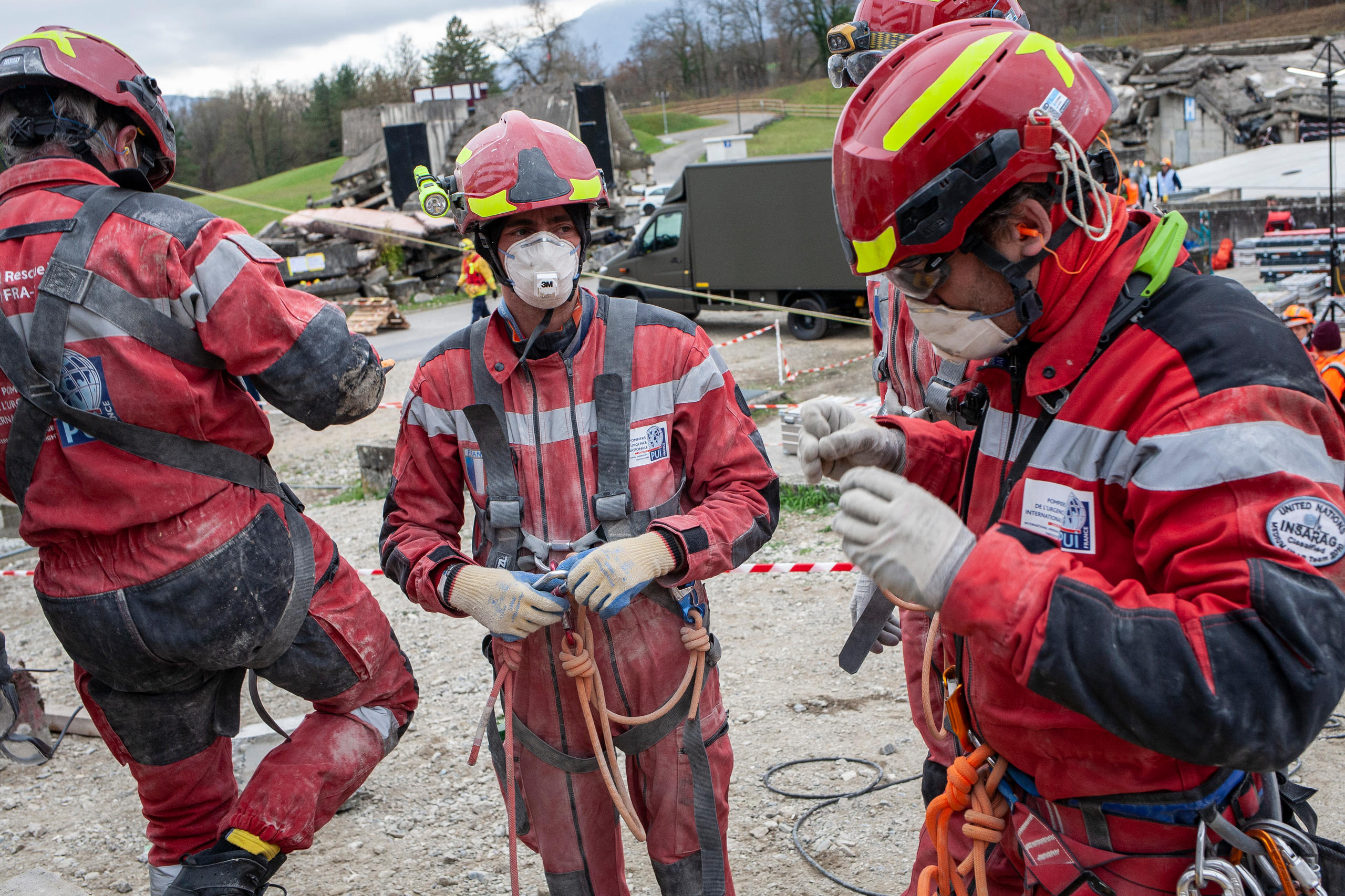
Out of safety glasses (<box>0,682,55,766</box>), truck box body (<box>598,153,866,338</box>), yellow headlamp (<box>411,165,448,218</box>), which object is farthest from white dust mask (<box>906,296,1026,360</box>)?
truck box body (<box>598,153,866,338</box>)

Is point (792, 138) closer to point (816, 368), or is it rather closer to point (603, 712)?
point (816, 368)

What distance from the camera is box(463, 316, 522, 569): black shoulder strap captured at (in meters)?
2.68

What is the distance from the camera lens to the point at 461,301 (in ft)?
83.9

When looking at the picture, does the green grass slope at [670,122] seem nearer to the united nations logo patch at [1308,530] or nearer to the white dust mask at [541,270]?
the white dust mask at [541,270]

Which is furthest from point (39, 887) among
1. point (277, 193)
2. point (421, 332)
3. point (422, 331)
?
point (277, 193)

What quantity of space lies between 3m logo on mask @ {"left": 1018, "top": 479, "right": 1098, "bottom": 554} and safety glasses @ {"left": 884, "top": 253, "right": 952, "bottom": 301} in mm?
367

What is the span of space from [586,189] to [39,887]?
2814 mm

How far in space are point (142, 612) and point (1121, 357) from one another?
2.44m

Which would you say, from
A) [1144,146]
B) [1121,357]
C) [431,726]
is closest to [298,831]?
[431,726]

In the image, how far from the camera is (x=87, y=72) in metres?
2.70

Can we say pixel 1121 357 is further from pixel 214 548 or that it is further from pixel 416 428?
pixel 214 548

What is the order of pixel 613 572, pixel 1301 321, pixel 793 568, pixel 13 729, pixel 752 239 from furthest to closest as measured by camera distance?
pixel 752 239
pixel 1301 321
pixel 793 568
pixel 13 729
pixel 613 572

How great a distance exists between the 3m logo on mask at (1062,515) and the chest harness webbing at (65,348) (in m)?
2.14

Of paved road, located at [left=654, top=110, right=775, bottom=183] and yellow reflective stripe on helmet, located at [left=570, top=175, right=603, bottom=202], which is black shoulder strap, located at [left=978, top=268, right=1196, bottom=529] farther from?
paved road, located at [left=654, top=110, right=775, bottom=183]
